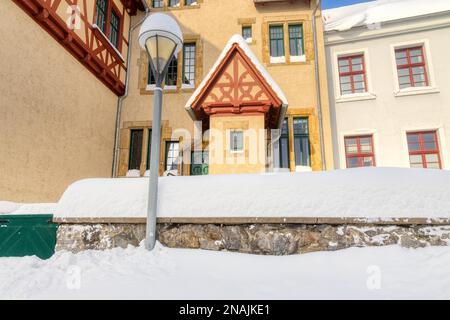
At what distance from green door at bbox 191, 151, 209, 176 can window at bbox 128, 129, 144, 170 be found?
6.64 feet

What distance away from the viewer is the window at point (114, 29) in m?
10.7

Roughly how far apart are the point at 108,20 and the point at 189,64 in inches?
124

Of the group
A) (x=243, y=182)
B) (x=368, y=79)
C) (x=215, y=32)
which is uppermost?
(x=215, y=32)

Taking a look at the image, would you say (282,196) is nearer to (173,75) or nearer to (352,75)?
(352,75)

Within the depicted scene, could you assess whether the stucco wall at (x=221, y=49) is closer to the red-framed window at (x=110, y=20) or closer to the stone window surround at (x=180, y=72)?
the stone window surround at (x=180, y=72)

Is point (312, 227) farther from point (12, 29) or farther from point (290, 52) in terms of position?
point (290, 52)

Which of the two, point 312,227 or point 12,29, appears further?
point 12,29

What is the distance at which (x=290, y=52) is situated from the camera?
10906mm

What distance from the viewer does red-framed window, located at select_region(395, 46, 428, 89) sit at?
32.7 ft

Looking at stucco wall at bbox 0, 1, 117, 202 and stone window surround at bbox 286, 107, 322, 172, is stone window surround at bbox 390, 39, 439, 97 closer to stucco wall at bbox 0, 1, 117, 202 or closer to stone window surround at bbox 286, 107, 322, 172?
stone window surround at bbox 286, 107, 322, 172

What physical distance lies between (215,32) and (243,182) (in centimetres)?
937

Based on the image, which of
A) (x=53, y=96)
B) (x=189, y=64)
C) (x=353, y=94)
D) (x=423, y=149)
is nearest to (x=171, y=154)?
(x=189, y=64)

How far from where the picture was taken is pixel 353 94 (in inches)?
403

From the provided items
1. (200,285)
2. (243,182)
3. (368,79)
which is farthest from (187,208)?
(368,79)
